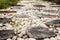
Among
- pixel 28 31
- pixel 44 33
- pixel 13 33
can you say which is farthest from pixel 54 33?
pixel 13 33

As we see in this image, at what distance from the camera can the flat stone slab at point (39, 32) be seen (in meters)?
3.73

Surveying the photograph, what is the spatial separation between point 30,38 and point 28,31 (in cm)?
48

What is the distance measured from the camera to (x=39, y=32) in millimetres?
3961

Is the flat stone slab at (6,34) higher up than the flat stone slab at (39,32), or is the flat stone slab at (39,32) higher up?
the flat stone slab at (6,34)

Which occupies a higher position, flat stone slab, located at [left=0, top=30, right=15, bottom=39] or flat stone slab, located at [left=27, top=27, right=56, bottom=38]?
flat stone slab, located at [left=0, top=30, right=15, bottom=39]

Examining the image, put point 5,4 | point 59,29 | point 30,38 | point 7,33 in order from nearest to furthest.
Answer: point 30,38 → point 7,33 → point 59,29 → point 5,4

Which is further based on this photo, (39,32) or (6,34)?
(39,32)

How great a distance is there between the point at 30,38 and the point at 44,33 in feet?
1.42

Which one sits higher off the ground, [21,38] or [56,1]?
[21,38]

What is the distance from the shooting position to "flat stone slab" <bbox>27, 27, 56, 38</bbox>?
3.73m

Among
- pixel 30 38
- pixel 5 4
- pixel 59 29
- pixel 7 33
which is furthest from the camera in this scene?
pixel 5 4

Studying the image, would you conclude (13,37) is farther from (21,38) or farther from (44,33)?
(44,33)

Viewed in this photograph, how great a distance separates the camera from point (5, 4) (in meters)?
8.09

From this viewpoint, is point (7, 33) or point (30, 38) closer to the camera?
point (30, 38)
